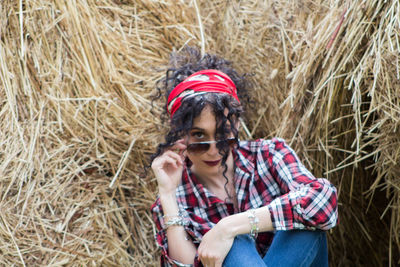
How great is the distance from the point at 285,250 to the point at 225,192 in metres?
0.33

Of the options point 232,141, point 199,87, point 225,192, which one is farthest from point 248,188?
point 199,87

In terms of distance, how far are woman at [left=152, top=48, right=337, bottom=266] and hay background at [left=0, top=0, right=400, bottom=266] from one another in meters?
0.30

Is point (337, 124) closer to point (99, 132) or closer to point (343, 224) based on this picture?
point (343, 224)

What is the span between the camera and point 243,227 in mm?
1723

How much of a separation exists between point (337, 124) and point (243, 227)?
0.66 meters

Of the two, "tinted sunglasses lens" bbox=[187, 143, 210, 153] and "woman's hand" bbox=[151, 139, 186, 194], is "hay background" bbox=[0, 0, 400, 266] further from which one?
"tinted sunglasses lens" bbox=[187, 143, 210, 153]

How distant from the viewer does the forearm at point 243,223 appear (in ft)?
5.63

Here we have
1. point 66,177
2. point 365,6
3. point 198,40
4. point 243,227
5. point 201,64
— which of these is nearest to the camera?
point 243,227

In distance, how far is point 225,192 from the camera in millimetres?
1971

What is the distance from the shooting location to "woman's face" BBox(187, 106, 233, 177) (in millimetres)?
1817

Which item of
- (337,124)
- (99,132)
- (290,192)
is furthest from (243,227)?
(99,132)

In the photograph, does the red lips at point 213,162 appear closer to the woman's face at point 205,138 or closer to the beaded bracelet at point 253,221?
the woman's face at point 205,138

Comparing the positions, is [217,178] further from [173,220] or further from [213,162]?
[173,220]

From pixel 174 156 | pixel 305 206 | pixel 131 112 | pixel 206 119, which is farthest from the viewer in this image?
pixel 131 112
